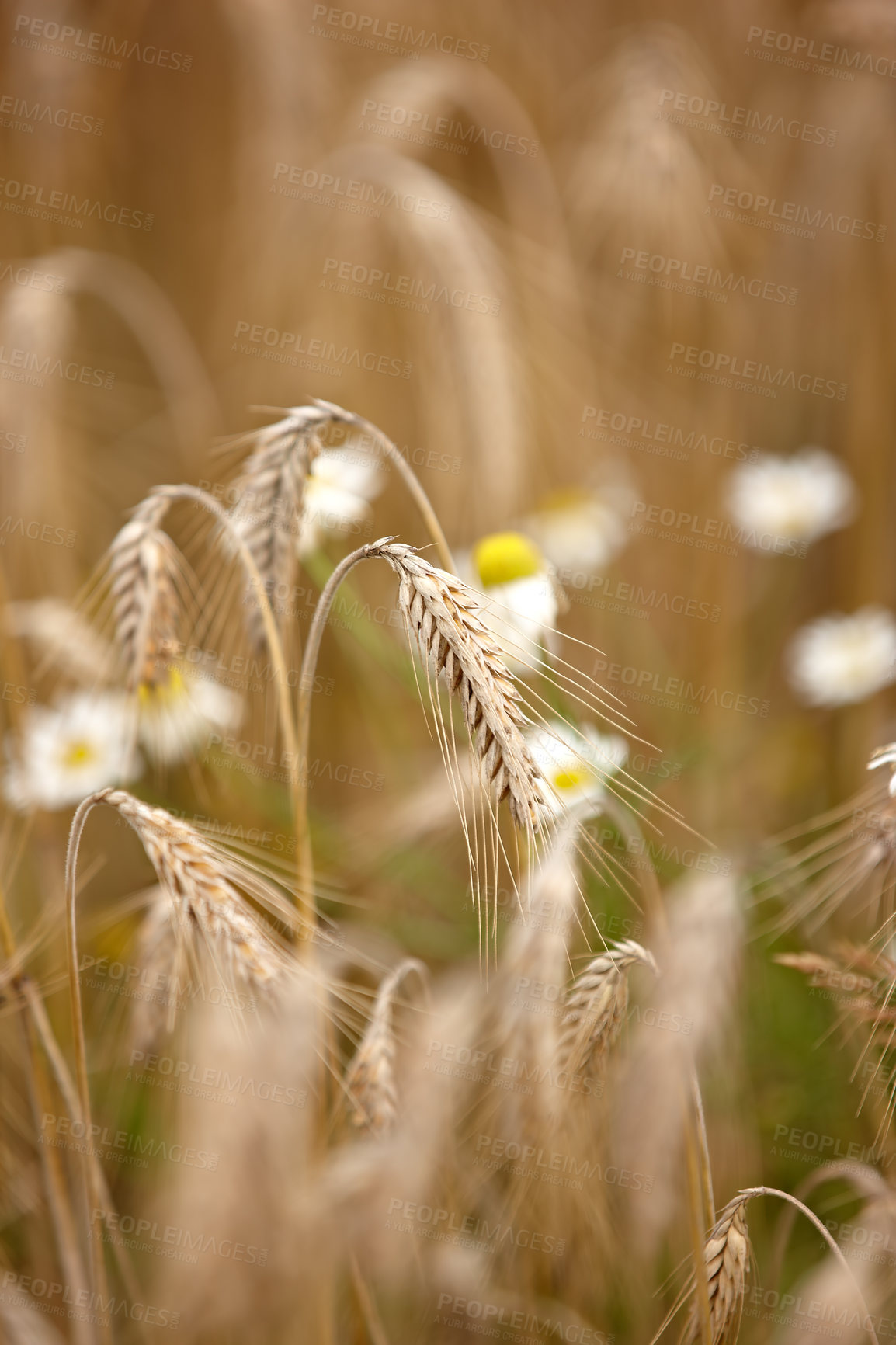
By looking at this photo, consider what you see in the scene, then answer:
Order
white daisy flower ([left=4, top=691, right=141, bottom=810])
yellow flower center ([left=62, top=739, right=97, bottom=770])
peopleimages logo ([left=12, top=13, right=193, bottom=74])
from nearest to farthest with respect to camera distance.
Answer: white daisy flower ([left=4, top=691, right=141, bottom=810]) < yellow flower center ([left=62, top=739, right=97, bottom=770]) < peopleimages logo ([left=12, top=13, right=193, bottom=74])

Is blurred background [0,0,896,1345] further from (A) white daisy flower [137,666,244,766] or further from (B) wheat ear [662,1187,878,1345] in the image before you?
(B) wheat ear [662,1187,878,1345]

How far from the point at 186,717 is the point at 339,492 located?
1.32 feet

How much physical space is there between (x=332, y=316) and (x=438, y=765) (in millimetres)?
1098

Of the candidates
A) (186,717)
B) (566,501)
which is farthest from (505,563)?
(566,501)

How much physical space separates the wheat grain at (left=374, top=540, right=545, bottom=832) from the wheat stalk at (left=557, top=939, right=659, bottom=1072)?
0.51 feet

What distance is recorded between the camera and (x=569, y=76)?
250cm

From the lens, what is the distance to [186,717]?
4.15 ft

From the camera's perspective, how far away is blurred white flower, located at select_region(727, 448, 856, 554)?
1824 millimetres

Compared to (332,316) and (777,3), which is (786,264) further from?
(332,316)

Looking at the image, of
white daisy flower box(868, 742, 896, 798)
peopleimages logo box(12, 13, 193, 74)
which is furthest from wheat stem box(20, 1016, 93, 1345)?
peopleimages logo box(12, 13, 193, 74)

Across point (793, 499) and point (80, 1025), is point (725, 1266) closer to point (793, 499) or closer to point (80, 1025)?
point (80, 1025)

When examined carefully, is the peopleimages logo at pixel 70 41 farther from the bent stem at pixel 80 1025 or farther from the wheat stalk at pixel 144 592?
the bent stem at pixel 80 1025

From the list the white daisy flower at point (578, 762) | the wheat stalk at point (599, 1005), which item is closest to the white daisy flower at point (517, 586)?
the white daisy flower at point (578, 762)

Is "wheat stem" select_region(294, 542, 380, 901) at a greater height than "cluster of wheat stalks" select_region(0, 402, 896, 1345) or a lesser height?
greater
